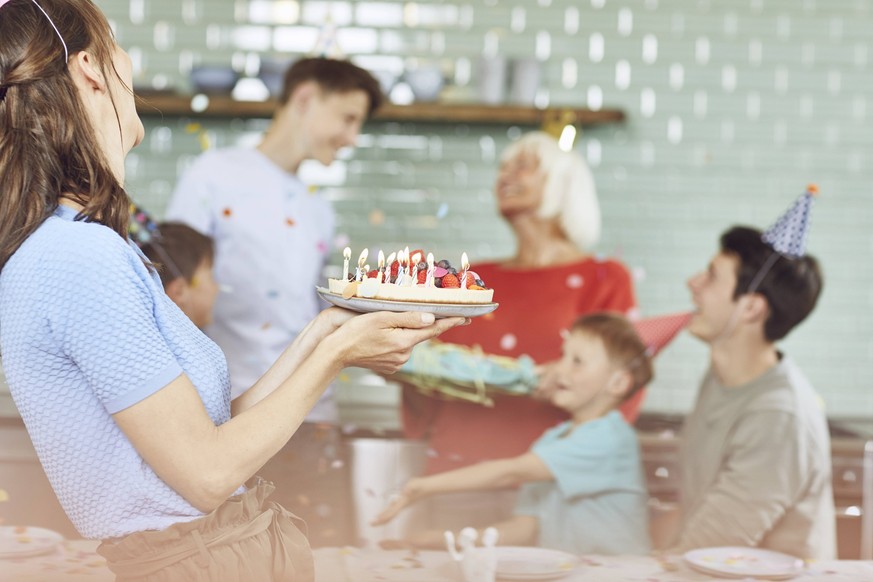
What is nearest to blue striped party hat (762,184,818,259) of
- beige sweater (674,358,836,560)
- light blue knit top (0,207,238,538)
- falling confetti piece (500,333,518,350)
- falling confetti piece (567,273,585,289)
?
beige sweater (674,358,836,560)

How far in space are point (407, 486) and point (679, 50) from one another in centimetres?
216

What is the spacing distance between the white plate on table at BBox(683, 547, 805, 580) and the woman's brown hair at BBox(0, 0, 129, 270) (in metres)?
1.25

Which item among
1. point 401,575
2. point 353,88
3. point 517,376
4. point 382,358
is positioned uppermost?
point 353,88

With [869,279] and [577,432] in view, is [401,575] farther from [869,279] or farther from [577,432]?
[869,279]

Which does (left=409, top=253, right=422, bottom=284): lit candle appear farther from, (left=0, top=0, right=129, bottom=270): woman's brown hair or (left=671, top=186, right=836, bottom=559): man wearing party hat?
(left=671, top=186, right=836, bottom=559): man wearing party hat

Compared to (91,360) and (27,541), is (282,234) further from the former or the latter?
(91,360)

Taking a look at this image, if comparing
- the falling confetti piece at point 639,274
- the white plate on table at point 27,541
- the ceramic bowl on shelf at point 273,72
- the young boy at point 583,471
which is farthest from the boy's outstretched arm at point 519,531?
the ceramic bowl on shelf at point 273,72

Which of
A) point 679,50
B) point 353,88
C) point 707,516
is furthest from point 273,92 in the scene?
point 707,516

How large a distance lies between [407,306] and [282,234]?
5.11 feet

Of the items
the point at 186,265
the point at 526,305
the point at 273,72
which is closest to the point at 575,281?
the point at 526,305

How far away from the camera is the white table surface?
5.57ft

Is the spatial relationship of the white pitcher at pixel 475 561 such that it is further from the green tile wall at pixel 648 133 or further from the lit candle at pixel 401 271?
the green tile wall at pixel 648 133

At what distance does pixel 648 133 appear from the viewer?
13.0 ft

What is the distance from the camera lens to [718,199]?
3969 millimetres
